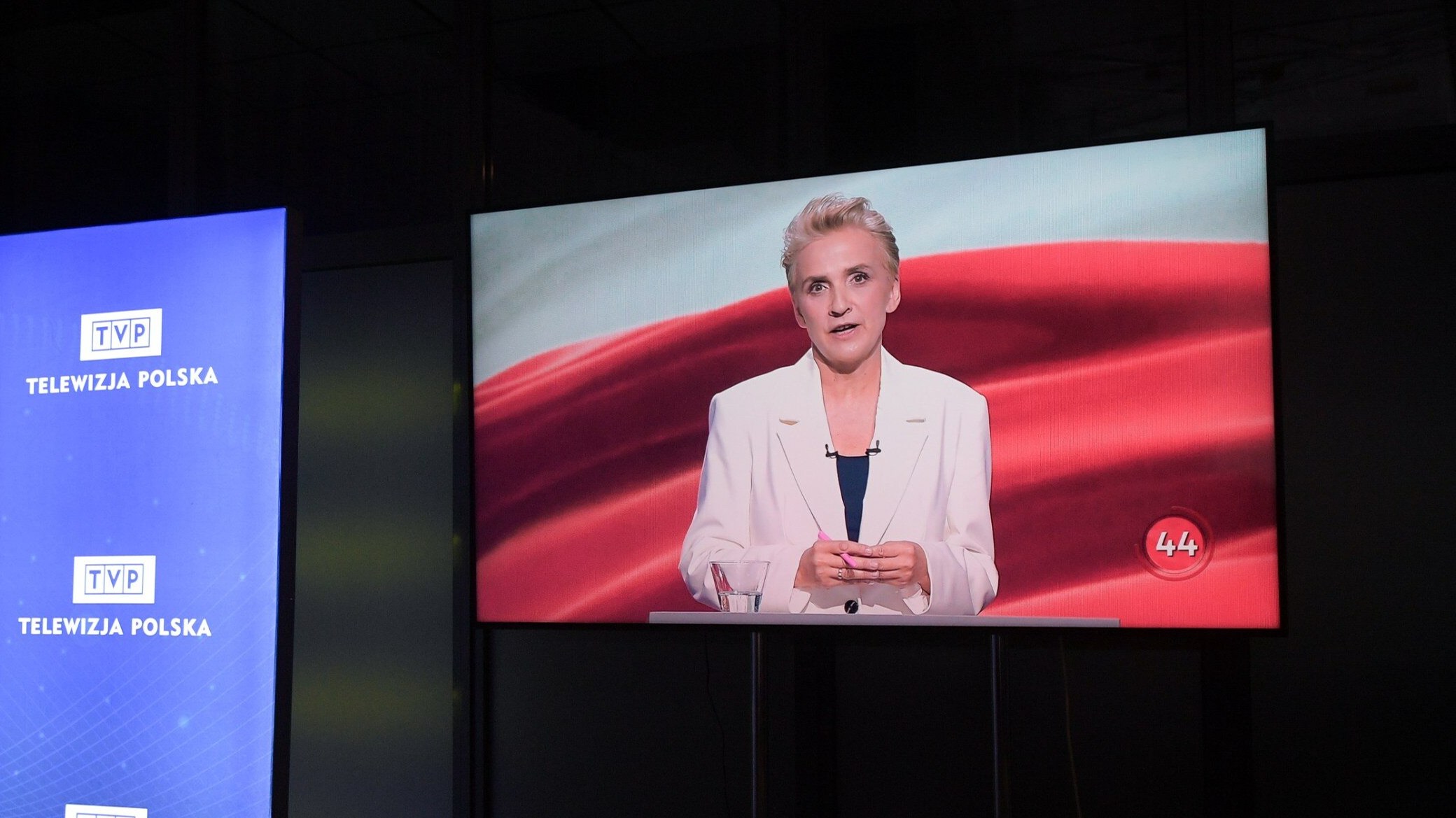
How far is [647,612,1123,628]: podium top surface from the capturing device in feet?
7.55

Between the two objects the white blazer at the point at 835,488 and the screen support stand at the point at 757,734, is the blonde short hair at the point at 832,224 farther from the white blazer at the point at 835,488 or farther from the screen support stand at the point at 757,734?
the screen support stand at the point at 757,734

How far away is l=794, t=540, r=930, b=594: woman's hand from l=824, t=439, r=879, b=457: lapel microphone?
20cm

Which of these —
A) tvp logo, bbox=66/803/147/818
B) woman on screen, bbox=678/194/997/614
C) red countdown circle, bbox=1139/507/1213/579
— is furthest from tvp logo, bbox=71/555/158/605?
red countdown circle, bbox=1139/507/1213/579

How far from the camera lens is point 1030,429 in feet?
7.86

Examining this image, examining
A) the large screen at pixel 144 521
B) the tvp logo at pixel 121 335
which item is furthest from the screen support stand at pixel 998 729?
the tvp logo at pixel 121 335

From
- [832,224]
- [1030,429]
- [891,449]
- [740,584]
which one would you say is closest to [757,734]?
[740,584]

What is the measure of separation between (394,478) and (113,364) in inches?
56.7

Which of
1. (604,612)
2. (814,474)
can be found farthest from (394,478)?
(814,474)

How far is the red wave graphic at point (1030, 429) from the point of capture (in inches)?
89.7

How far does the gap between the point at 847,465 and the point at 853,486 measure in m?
0.05

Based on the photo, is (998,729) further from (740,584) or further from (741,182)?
(741,182)

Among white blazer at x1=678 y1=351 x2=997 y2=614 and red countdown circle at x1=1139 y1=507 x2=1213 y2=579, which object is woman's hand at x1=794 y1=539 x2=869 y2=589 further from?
red countdown circle at x1=1139 y1=507 x2=1213 y2=579

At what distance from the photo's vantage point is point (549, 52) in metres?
3.22

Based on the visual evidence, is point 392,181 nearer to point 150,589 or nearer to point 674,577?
point 674,577
